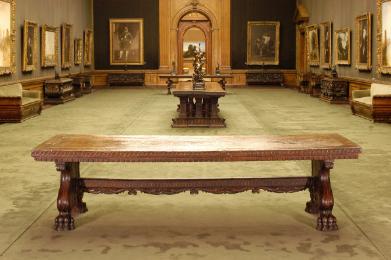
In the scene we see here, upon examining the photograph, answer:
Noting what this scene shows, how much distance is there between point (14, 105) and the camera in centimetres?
1434

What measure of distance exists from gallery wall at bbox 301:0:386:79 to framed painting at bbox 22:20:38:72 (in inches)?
394

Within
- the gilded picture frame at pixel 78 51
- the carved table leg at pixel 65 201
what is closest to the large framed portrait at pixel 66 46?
the gilded picture frame at pixel 78 51

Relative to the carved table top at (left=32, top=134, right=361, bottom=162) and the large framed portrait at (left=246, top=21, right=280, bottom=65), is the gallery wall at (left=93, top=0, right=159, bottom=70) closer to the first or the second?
the large framed portrait at (left=246, top=21, right=280, bottom=65)

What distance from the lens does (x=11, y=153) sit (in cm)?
971

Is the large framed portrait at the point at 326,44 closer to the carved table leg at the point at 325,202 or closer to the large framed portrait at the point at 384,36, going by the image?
the large framed portrait at the point at 384,36

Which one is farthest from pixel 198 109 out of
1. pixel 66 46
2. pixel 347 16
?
pixel 66 46

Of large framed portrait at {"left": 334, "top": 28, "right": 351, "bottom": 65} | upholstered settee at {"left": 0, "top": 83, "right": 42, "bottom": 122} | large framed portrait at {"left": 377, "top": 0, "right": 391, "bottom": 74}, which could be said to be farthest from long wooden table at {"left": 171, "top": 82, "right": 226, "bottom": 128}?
large framed portrait at {"left": 334, "top": 28, "right": 351, "bottom": 65}

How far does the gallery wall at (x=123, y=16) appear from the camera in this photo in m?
29.3

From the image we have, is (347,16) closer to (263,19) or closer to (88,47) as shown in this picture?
(263,19)

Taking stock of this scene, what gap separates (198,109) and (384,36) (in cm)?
587

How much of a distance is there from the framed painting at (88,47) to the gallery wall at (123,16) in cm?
96

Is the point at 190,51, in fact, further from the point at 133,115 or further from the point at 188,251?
the point at 188,251

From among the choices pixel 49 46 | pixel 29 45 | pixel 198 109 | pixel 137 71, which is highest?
pixel 49 46

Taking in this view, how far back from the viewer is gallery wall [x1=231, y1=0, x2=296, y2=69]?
2942cm
